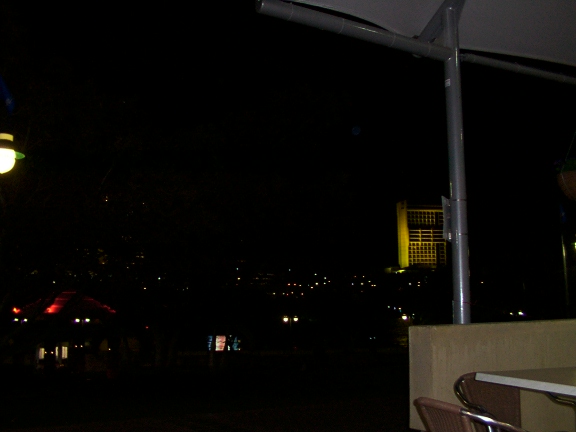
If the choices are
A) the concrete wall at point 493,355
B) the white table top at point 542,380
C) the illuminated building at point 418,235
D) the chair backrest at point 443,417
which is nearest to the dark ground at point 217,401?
the concrete wall at point 493,355

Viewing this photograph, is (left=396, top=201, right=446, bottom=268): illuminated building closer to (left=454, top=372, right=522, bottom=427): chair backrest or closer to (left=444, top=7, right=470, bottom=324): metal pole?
(left=444, top=7, right=470, bottom=324): metal pole

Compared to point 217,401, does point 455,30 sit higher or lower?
higher

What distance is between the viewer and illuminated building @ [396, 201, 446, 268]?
39.9 m

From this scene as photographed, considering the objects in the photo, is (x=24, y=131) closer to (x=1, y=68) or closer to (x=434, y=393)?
(x=1, y=68)

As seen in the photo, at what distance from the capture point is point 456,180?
232 inches

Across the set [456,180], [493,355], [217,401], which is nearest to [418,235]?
[217,401]

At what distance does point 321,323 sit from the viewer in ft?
117

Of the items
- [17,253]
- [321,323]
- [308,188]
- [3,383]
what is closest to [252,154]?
[308,188]

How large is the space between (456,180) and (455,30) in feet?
4.47

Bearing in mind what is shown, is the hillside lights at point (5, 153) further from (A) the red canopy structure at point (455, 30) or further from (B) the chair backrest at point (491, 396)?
(B) the chair backrest at point (491, 396)

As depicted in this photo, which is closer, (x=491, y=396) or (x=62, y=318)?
(x=491, y=396)

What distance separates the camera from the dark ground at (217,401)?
364 inches

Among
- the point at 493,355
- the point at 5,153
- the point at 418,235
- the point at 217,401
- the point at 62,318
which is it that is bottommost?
the point at 217,401

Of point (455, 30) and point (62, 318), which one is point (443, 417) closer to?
point (455, 30)
